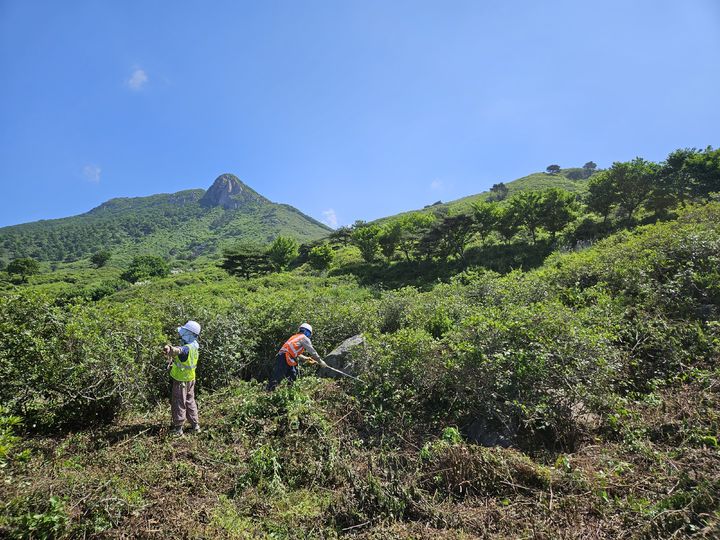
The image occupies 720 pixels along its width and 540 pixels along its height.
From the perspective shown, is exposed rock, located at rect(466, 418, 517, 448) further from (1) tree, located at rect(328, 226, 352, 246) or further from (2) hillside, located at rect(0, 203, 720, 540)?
(1) tree, located at rect(328, 226, 352, 246)

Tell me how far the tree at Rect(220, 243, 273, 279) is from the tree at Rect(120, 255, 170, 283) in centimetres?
1456

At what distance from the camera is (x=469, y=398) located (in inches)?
197

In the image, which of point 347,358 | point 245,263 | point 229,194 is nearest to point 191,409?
point 347,358

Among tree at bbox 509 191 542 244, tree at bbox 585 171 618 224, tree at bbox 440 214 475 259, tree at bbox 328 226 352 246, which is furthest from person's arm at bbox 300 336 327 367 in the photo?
tree at bbox 328 226 352 246

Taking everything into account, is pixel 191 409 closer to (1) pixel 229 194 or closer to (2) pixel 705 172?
(2) pixel 705 172

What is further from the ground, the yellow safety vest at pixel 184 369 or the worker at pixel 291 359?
the yellow safety vest at pixel 184 369

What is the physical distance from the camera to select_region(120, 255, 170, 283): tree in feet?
159

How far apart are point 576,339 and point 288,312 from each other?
659 centimetres

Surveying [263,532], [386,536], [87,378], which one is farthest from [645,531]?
[87,378]

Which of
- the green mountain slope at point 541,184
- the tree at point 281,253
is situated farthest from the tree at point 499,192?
the tree at point 281,253

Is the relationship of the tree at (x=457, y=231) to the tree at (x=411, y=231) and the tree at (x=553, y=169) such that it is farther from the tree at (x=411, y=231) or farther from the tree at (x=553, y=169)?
the tree at (x=553, y=169)

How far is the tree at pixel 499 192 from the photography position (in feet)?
212

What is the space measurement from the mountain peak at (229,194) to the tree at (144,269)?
111 meters

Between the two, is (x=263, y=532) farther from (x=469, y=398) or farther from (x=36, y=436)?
(x=36, y=436)
